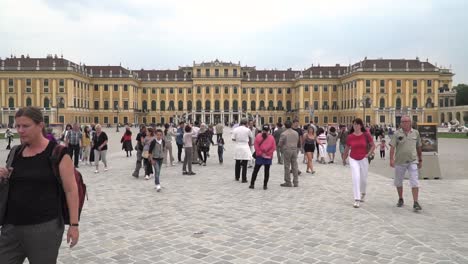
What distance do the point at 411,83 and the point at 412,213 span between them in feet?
248

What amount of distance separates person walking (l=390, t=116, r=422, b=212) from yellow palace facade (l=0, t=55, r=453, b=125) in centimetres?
6481

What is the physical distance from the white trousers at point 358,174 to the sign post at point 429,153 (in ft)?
13.7

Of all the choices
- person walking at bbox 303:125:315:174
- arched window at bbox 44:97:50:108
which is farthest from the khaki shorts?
arched window at bbox 44:97:50:108

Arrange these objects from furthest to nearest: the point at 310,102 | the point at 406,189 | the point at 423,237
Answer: the point at 310,102 → the point at 406,189 → the point at 423,237

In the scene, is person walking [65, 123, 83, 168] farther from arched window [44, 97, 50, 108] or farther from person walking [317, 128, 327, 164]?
arched window [44, 97, 50, 108]

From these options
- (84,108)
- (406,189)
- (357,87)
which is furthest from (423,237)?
(84,108)

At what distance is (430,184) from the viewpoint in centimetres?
1080

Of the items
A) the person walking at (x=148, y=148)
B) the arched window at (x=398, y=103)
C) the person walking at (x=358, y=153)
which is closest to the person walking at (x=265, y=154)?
the person walking at (x=358, y=153)

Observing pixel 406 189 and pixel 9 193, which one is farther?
pixel 406 189

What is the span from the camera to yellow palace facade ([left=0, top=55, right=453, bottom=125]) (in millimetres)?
73125

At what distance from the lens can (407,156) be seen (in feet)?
25.1

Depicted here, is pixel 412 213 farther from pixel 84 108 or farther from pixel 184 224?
pixel 84 108

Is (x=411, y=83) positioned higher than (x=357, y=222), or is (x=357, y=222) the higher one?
(x=411, y=83)

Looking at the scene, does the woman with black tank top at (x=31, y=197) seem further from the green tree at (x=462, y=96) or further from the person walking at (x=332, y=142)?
the green tree at (x=462, y=96)
